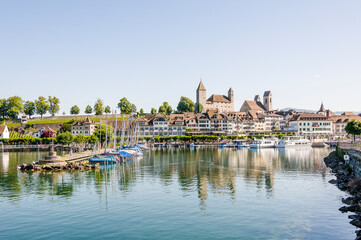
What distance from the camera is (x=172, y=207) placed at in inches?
1152

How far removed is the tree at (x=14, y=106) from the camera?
171125 millimetres

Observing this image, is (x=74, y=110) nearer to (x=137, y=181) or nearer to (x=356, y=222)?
(x=137, y=181)

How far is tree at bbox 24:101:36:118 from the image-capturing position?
6919 inches

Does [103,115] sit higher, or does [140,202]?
[103,115]

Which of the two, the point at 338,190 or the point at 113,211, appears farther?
the point at 338,190

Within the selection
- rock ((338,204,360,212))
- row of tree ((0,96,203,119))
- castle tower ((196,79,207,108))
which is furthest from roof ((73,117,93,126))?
rock ((338,204,360,212))

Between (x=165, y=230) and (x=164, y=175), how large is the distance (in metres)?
25.1

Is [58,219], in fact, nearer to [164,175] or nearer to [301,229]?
[301,229]

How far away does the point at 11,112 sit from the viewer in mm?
171375

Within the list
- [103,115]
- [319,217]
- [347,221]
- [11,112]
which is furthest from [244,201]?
[11,112]

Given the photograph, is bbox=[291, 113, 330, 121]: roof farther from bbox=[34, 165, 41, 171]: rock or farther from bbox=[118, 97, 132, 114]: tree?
bbox=[34, 165, 41, 171]: rock

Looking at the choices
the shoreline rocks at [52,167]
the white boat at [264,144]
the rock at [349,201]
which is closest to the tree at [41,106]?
the white boat at [264,144]

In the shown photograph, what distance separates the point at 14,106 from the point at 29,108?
6952mm

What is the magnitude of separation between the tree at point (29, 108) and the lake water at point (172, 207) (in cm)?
14000
